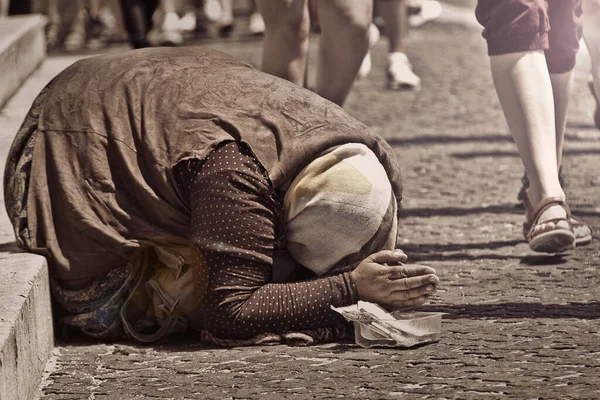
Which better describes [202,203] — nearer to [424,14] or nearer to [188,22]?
[188,22]

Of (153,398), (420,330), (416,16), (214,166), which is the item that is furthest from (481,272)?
(416,16)

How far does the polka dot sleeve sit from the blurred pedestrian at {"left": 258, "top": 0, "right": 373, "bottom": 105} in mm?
1765

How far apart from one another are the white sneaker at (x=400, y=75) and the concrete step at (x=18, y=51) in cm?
247

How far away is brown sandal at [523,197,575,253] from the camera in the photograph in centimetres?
467

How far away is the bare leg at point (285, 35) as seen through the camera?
5.50 meters

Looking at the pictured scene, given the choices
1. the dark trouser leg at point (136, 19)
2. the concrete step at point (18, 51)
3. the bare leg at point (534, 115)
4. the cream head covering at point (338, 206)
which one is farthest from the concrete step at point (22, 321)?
the dark trouser leg at point (136, 19)

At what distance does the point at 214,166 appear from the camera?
12.3 ft

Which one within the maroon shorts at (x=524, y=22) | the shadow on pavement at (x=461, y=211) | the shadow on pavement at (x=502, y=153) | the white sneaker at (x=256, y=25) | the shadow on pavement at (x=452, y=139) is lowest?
the white sneaker at (x=256, y=25)

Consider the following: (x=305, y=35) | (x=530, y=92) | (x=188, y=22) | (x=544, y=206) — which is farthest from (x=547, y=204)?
(x=188, y=22)

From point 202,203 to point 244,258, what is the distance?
195 mm

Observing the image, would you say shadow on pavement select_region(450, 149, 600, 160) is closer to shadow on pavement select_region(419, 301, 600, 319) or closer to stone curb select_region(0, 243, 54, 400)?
shadow on pavement select_region(419, 301, 600, 319)

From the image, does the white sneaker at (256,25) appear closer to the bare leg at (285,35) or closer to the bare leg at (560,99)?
the bare leg at (285,35)

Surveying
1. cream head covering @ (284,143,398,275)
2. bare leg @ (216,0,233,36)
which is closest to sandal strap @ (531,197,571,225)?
cream head covering @ (284,143,398,275)

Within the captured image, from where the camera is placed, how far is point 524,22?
489 centimetres
